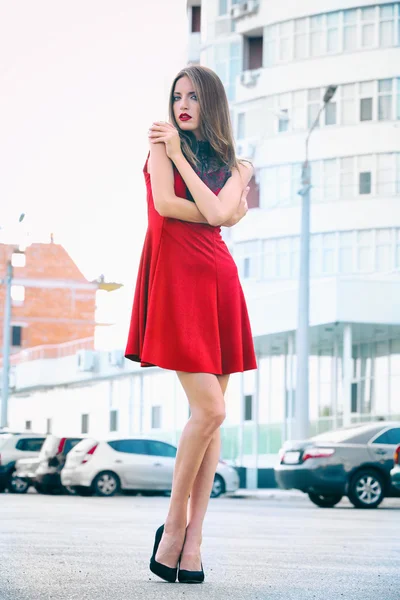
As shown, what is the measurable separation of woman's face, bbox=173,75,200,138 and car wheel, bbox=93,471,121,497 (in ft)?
75.6

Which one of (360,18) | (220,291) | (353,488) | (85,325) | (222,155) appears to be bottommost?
(353,488)

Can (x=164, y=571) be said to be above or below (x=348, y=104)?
below

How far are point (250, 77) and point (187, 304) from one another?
47.4 m

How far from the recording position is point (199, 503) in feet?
17.7

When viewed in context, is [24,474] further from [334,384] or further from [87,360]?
[87,360]

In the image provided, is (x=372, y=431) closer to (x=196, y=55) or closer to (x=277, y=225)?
(x=277, y=225)

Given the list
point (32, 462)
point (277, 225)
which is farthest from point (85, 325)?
point (32, 462)

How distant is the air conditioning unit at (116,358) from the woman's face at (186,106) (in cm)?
4574

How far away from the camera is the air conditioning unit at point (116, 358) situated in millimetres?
51438

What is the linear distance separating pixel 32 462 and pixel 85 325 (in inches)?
2416

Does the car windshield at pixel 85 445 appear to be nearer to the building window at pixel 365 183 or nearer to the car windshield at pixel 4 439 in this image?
the car windshield at pixel 4 439

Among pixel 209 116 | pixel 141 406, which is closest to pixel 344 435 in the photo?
pixel 209 116

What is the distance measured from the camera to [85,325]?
92.2 meters

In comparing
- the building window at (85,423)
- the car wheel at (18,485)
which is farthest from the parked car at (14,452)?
the building window at (85,423)
